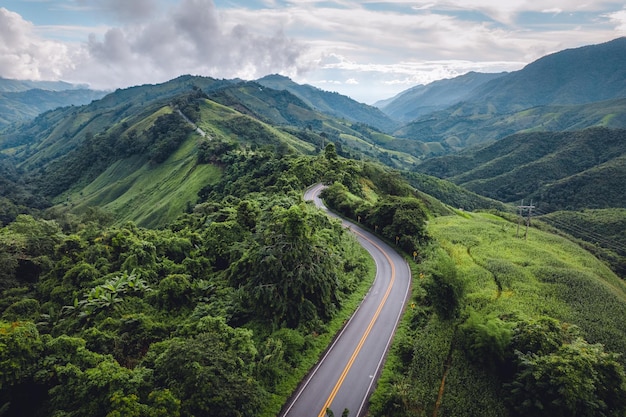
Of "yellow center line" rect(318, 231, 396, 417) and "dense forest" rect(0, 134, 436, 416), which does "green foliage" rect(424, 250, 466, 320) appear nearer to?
"yellow center line" rect(318, 231, 396, 417)

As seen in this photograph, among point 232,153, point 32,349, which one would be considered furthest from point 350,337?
point 232,153

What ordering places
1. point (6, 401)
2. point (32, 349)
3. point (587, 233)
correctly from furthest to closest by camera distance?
1. point (587, 233)
2. point (32, 349)
3. point (6, 401)

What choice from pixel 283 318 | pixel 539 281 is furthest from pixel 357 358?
pixel 539 281

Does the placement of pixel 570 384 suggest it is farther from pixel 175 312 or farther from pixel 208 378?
pixel 175 312

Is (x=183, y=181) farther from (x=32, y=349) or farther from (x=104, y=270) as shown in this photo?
(x=32, y=349)

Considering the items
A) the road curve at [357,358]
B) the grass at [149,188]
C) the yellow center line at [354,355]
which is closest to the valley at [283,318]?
the road curve at [357,358]

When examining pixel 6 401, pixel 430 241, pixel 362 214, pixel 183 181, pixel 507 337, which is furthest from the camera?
pixel 183 181

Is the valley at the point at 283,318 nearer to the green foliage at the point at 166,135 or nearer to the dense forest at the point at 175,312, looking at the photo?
the dense forest at the point at 175,312

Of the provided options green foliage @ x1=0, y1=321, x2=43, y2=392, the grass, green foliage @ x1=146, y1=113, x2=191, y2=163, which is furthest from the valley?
green foliage @ x1=146, y1=113, x2=191, y2=163
